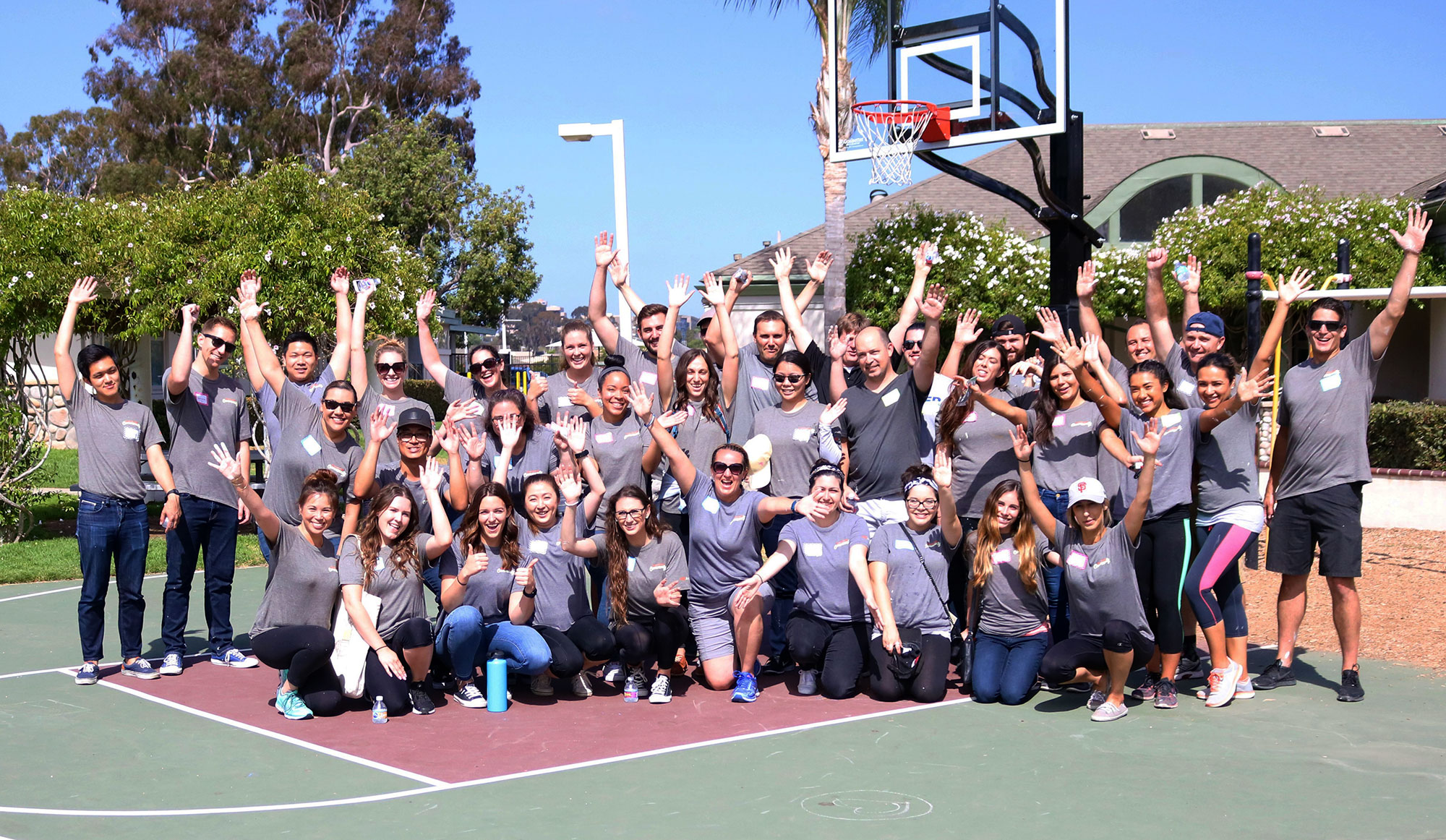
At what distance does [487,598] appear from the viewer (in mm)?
6777

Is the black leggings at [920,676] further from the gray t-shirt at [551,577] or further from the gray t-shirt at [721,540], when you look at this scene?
the gray t-shirt at [551,577]

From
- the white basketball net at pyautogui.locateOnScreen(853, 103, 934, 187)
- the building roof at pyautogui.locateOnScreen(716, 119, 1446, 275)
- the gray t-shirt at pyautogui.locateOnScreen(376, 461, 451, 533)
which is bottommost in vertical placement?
the gray t-shirt at pyautogui.locateOnScreen(376, 461, 451, 533)

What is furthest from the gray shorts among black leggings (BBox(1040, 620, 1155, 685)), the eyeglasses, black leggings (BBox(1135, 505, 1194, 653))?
the eyeglasses

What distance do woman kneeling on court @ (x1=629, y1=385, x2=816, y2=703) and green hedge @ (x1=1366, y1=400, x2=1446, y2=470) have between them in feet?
29.0

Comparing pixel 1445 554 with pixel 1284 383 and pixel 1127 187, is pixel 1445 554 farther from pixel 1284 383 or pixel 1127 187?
pixel 1127 187

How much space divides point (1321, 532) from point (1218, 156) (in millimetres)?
16494

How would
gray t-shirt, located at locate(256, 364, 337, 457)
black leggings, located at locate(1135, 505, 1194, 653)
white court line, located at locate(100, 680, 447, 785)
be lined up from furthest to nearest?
gray t-shirt, located at locate(256, 364, 337, 457), black leggings, located at locate(1135, 505, 1194, 653), white court line, located at locate(100, 680, 447, 785)

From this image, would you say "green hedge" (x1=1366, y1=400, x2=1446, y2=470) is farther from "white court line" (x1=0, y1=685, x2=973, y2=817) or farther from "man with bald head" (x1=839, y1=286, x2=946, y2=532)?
"white court line" (x1=0, y1=685, x2=973, y2=817)

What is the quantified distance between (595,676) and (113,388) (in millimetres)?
3164

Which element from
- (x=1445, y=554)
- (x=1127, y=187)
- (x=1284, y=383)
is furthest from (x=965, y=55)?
(x=1127, y=187)

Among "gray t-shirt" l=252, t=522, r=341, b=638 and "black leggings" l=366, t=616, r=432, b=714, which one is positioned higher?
"gray t-shirt" l=252, t=522, r=341, b=638

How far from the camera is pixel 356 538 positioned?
640 cm

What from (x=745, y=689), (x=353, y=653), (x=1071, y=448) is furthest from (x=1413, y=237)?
(x=353, y=653)

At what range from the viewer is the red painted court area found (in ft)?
18.4
